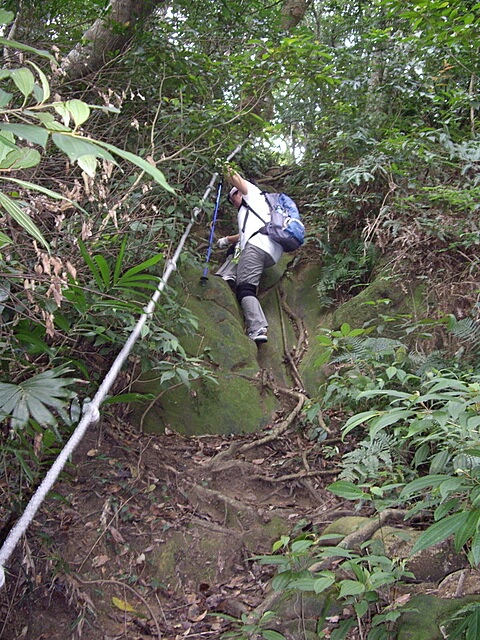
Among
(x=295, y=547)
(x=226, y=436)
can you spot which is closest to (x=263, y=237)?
(x=226, y=436)

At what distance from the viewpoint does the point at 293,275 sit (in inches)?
280

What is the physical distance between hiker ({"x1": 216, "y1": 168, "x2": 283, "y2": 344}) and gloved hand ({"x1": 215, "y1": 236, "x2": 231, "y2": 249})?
0.38 m

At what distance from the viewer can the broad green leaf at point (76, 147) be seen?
31.5 inches

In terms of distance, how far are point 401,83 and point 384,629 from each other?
6641mm

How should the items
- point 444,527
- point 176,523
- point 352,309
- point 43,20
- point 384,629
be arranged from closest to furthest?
point 444,527 < point 384,629 < point 176,523 < point 43,20 < point 352,309

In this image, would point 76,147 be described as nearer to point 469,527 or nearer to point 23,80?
point 23,80

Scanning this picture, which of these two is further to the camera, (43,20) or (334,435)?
(43,20)

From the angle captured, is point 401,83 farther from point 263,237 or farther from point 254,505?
point 254,505

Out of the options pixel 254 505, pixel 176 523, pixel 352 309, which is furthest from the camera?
pixel 352 309

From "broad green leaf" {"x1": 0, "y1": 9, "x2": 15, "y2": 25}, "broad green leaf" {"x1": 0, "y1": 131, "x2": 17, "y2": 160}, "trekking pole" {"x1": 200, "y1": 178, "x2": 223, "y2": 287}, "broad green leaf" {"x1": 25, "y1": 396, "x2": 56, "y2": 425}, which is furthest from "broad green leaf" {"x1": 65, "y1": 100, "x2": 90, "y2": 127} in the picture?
"trekking pole" {"x1": 200, "y1": 178, "x2": 223, "y2": 287}

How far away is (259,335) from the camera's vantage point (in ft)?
19.5

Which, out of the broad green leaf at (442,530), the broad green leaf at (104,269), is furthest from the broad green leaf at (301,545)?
the broad green leaf at (104,269)

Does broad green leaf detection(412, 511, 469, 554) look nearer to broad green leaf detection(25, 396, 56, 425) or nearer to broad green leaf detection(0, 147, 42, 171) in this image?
broad green leaf detection(25, 396, 56, 425)

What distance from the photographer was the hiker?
5.99 metres
